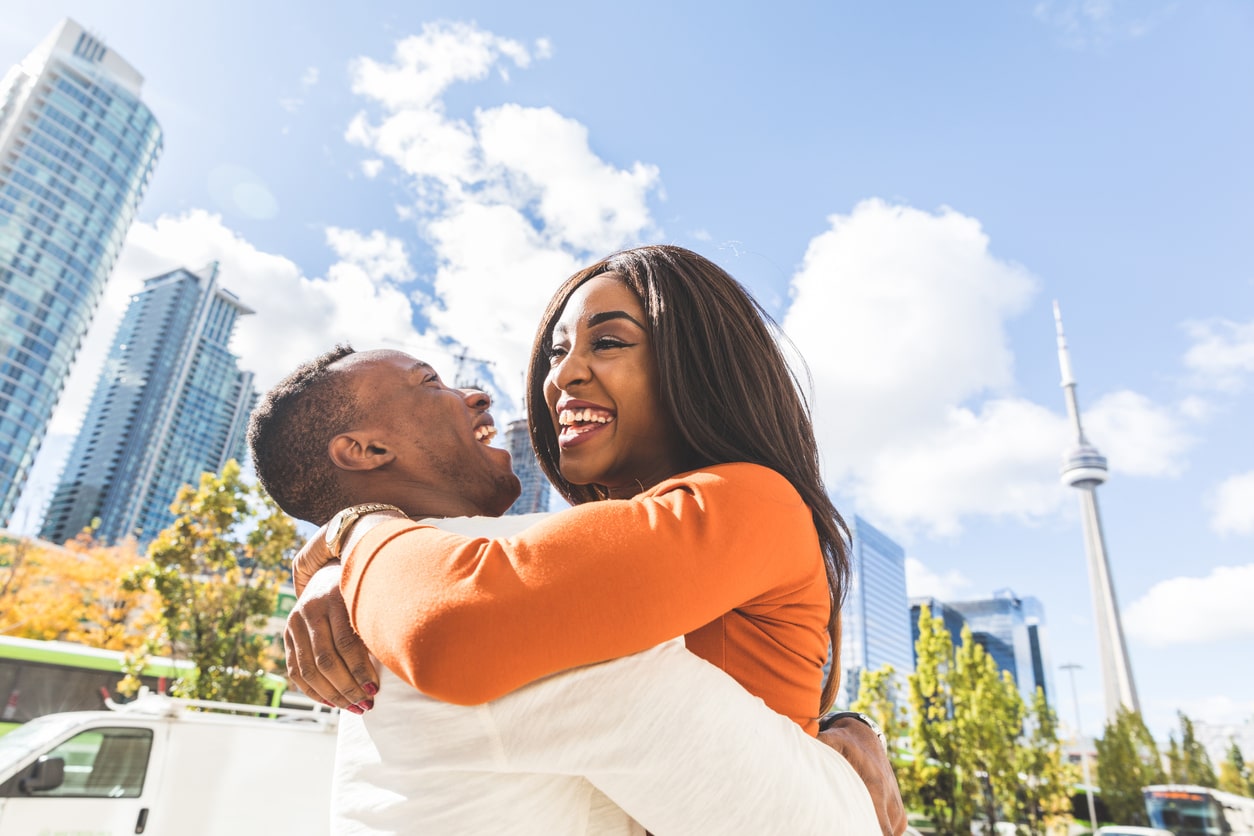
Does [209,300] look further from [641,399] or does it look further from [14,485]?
[641,399]

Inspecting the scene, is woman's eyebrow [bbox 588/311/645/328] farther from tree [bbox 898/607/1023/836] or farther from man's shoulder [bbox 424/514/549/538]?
tree [bbox 898/607/1023/836]

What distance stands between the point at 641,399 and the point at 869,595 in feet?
520

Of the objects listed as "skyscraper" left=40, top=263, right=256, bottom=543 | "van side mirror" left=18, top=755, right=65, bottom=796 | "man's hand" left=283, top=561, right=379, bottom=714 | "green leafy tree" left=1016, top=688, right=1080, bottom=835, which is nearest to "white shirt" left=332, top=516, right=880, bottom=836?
"man's hand" left=283, top=561, right=379, bottom=714

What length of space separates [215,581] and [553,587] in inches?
612

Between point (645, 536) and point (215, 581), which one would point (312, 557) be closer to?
point (645, 536)

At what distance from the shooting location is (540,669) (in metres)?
0.96

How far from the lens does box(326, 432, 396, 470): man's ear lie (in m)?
1.73

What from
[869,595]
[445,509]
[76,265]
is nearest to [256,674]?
[445,509]

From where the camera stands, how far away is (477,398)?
6.61 ft

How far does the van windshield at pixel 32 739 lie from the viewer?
7.07 meters

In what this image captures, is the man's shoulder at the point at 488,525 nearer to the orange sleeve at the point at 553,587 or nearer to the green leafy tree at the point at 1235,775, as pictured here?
the orange sleeve at the point at 553,587

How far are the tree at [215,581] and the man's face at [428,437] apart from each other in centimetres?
1323

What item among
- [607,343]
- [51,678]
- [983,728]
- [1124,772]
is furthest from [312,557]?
[1124,772]

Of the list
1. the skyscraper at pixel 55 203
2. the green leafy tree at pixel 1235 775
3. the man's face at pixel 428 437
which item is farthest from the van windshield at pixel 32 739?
the skyscraper at pixel 55 203
